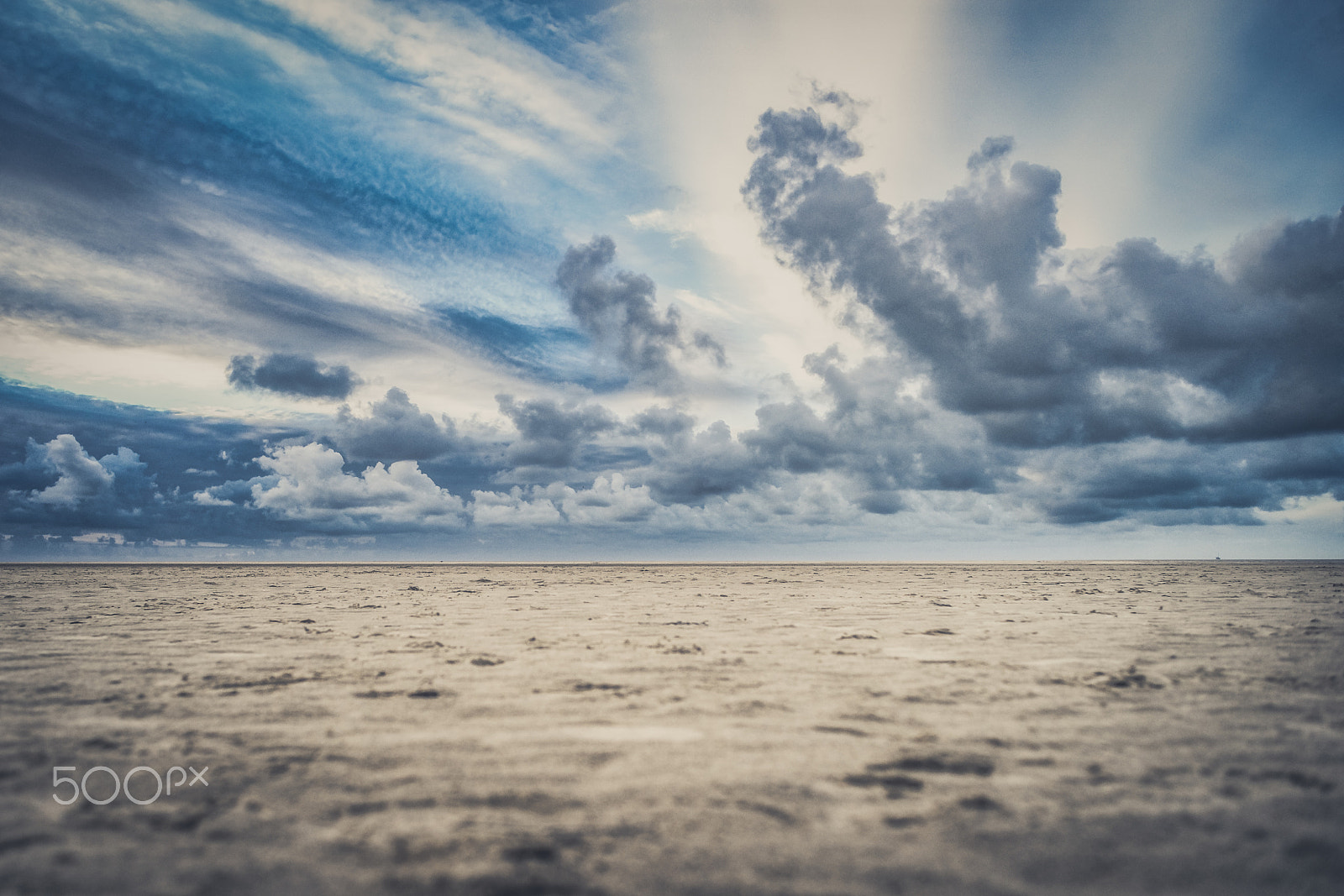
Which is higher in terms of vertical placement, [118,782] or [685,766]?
[685,766]

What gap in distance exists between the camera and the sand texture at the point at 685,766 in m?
2.78

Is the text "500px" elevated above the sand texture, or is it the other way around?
the sand texture

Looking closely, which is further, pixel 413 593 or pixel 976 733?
pixel 413 593

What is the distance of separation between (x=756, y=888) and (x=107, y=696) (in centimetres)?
653

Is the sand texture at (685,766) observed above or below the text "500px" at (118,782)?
above

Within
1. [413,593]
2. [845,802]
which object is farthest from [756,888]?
[413,593]

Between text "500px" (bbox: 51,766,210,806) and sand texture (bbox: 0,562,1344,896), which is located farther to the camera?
text "500px" (bbox: 51,766,210,806)

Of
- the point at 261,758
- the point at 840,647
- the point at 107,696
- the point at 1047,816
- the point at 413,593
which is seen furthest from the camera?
the point at 413,593

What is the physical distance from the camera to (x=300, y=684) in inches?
252

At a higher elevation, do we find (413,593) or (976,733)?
(976,733)

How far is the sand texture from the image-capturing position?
2.78m

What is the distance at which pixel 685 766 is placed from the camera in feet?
13.2

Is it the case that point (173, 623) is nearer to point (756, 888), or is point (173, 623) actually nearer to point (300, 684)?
point (300, 684)

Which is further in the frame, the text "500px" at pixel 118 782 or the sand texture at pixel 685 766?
the text "500px" at pixel 118 782
